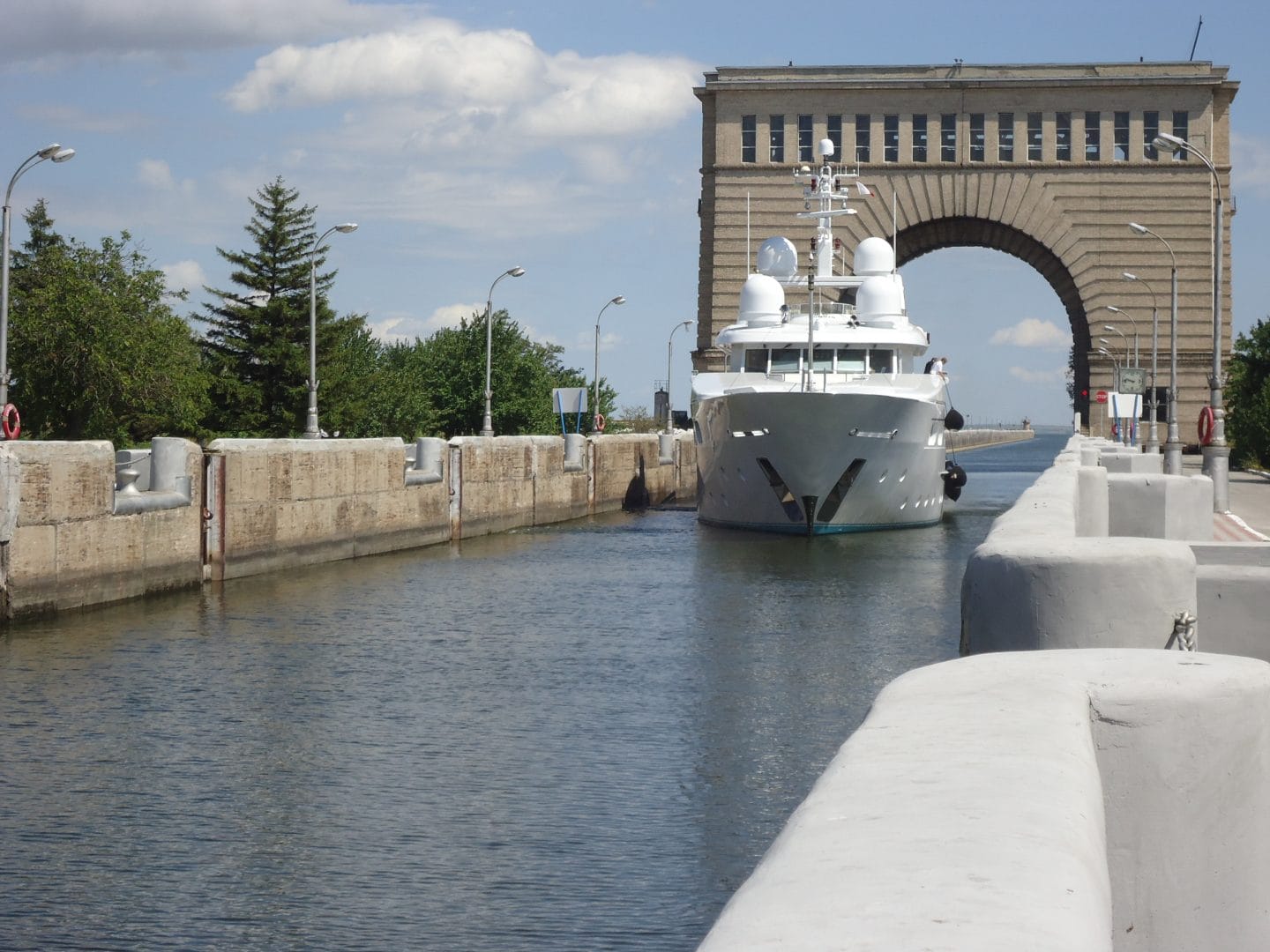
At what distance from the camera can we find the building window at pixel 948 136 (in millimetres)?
94625

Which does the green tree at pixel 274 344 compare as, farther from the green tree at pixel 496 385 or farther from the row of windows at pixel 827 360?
the row of windows at pixel 827 360

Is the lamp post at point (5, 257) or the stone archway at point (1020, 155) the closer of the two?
the lamp post at point (5, 257)

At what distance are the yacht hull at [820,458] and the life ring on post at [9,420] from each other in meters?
14.6

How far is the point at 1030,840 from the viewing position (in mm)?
3402

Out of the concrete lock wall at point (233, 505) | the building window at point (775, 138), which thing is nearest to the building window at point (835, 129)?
the building window at point (775, 138)

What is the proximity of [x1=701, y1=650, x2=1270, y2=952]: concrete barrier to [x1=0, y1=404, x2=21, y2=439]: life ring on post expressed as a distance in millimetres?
33742

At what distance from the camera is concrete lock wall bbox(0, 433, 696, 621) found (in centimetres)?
2000

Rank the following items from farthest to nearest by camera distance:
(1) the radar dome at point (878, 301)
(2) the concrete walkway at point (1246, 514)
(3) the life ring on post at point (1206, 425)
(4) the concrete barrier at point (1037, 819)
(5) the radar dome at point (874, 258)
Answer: (5) the radar dome at point (874, 258), (1) the radar dome at point (878, 301), (3) the life ring on post at point (1206, 425), (2) the concrete walkway at point (1246, 514), (4) the concrete barrier at point (1037, 819)

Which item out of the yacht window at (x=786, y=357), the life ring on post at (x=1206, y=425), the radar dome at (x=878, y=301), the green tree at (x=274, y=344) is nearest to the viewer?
the life ring on post at (x=1206, y=425)

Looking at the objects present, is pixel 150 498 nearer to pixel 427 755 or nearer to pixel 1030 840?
pixel 427 755

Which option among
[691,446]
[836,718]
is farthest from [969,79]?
[836,718]

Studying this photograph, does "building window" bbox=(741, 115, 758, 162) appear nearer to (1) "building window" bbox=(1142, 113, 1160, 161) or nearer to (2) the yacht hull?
(1) "building window" bbox=(1142, 113, 1160, 161)

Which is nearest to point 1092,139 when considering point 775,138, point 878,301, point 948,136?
point 948,136

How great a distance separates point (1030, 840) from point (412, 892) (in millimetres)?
6205
